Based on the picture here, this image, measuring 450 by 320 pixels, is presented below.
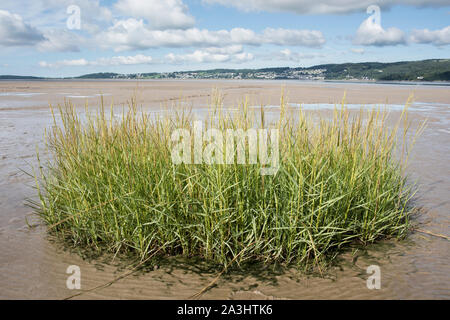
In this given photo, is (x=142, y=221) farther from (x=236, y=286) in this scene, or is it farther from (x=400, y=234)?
(x=400, y=234)

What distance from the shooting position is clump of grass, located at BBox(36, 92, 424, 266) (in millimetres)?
3314

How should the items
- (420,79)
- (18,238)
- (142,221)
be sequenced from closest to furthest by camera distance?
(142,221) → (18,238) → (420,79)

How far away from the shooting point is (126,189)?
3.59 meters

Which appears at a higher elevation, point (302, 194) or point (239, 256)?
point (302, 194)

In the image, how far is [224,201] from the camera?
3.23 meters

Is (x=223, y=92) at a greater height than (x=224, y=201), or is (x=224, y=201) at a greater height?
(x=223, y=92)

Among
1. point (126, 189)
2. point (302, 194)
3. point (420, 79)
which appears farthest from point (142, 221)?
point (420, 79)

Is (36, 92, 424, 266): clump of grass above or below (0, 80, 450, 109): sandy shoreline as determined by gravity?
below

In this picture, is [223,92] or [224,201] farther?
[223,92]

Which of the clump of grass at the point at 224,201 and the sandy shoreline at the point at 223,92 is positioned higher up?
the sandy shoreline at the point at 223,92

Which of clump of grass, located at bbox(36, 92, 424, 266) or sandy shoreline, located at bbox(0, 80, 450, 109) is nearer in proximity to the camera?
clump of grass, located at bbox(36, 92, 424, 266)

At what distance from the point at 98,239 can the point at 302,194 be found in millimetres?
2432

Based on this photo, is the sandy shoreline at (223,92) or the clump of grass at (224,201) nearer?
the clump of grass at (224,201)

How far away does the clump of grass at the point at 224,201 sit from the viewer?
331 cm
